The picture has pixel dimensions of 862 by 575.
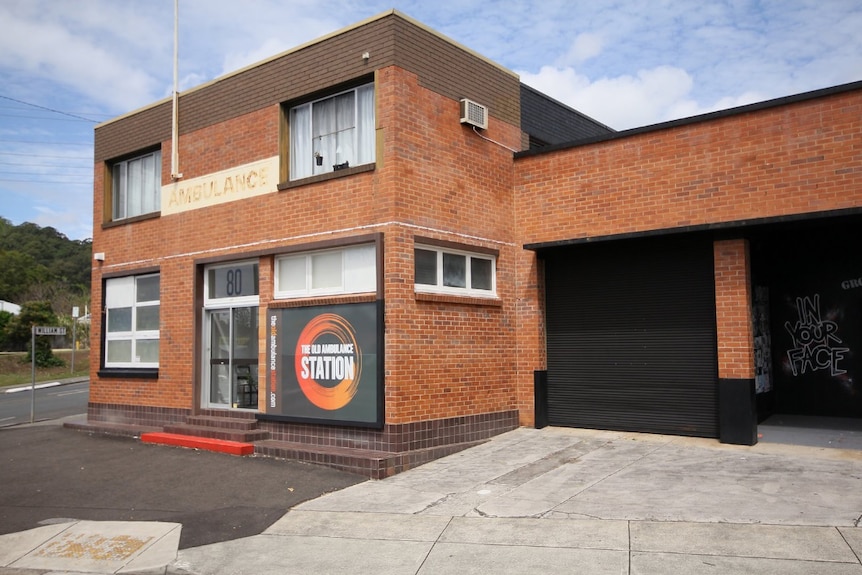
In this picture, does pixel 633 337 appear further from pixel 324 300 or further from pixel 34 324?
pixel 34 324

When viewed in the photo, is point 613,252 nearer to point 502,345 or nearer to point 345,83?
point 502,345

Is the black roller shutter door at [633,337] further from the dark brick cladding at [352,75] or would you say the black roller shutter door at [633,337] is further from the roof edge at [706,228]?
the dark brick cladding at [352,75]

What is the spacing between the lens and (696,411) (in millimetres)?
11109

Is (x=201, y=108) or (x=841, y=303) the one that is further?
(x=201, y=108)

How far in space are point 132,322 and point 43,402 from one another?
37.6 feet

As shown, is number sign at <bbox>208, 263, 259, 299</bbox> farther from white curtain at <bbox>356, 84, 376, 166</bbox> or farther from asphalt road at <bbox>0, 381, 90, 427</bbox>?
asphalt road at <bbox>0, 381, 90, 427</bbox>

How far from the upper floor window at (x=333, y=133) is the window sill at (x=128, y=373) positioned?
16.8ft

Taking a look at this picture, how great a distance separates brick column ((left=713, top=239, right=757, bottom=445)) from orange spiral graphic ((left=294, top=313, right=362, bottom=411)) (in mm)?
5254

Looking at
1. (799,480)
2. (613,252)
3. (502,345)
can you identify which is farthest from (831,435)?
(502,345)

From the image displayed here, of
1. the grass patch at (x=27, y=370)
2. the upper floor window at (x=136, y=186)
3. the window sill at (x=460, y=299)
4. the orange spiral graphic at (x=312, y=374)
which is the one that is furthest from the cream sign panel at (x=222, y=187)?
the grass patch at (x=27, y=370)

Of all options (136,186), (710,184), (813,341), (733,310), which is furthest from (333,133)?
(813,341)

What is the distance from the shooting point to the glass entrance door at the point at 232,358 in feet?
42.3

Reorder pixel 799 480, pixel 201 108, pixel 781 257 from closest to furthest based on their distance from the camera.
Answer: pixel 799 480 < pixel 781 257 < pixel 201 108

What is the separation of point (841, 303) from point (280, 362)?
9.28 m
